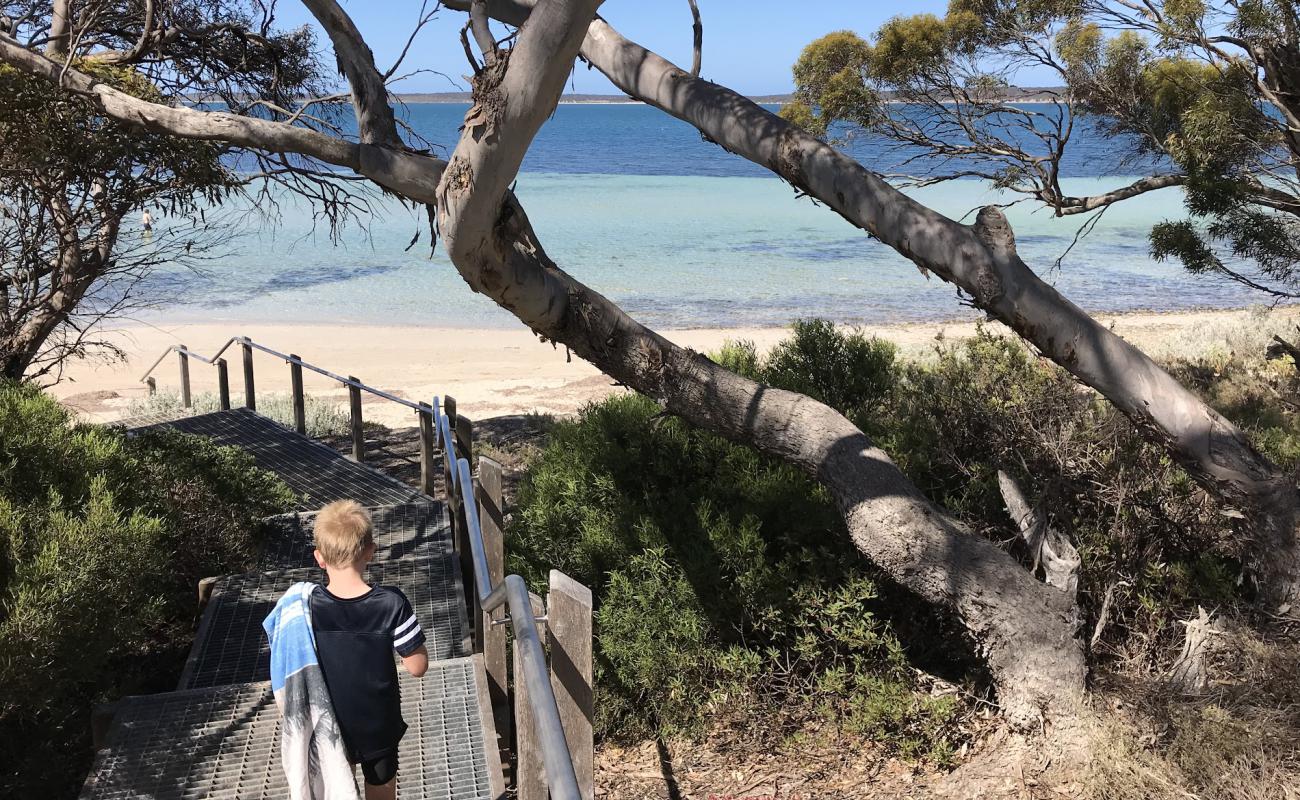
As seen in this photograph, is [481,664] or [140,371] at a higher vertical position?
[481,664]

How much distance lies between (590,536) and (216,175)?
4517 mm

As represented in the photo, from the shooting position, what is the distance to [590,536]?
5.60m

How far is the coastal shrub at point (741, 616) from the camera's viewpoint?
16.7 ft

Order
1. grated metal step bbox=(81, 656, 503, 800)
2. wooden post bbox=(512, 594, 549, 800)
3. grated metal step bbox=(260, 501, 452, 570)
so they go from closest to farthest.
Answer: wooden post bbox=(512, 594, 549, 800), grated metal step bbox=(81, 656, 503, 800), grated metal step bbox=(260, 501, 452, 570)

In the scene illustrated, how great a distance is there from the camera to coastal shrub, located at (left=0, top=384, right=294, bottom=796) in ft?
13.1

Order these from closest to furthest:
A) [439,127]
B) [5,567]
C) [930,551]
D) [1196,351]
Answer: [5,567] < [930,551] < [1196,351] < [439,127]

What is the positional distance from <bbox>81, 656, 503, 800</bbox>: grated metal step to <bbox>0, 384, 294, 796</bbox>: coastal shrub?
38cm

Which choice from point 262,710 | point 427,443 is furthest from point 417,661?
point 427,443

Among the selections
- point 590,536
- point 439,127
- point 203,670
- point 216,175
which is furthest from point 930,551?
point 439,127

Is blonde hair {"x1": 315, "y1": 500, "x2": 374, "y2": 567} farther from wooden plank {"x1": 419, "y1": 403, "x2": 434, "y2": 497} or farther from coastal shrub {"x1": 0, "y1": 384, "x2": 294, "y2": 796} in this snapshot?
wooden plank {"x1": 419, "y1": 403, "x2": 434, "y2": 497}

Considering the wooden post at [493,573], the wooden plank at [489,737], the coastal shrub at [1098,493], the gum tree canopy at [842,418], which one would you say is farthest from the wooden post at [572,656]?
the coastal shrub at [1098,493]

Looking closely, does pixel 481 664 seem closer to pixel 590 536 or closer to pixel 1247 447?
pixel 590 536

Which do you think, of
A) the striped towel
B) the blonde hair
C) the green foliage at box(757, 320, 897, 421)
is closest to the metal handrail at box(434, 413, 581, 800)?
the blonde hair

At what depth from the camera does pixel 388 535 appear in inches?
262
